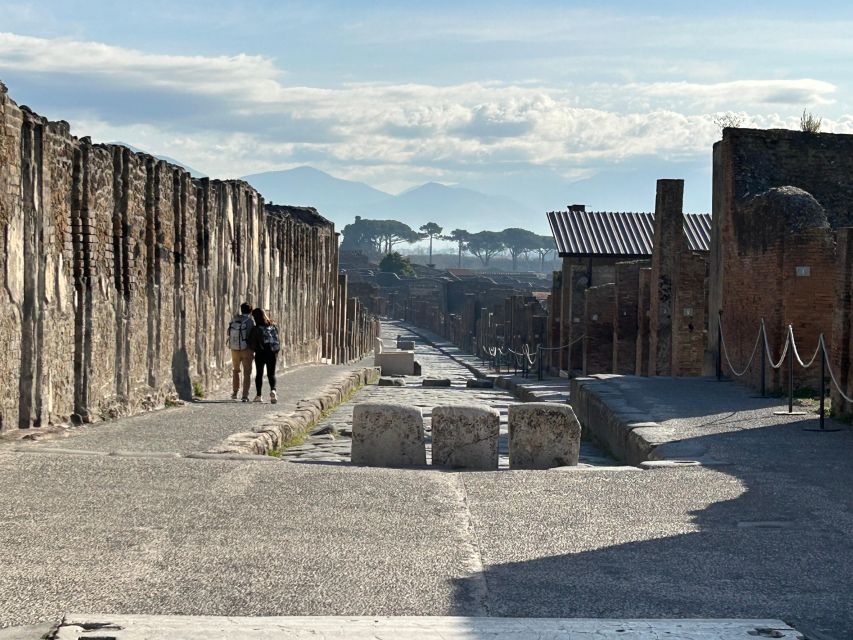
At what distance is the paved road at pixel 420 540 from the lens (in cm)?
476

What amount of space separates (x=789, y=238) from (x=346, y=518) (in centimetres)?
1091

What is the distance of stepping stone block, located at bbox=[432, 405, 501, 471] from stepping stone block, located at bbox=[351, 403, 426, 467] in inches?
6.6

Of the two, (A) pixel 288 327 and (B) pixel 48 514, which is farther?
(A) pixel 288 327

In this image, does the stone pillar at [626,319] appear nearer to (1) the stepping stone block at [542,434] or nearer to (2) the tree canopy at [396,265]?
(1) the stepping stone block at [542,434]

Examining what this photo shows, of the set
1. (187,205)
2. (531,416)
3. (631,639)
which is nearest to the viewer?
(631,639)

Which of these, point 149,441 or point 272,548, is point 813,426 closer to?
point 149,441

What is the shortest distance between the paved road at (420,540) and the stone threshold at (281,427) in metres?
1.24

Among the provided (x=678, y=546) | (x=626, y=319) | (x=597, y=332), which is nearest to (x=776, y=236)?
(x=678, y=546)

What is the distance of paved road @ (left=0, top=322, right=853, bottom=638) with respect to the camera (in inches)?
187

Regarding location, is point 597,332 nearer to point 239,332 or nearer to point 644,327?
point 644,327

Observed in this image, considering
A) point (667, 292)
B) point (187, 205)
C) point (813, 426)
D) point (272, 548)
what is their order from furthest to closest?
point (667, 292), point (187, 205), point (813, 426), point (272, 548)

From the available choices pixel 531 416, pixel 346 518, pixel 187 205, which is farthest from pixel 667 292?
pixel 346 518

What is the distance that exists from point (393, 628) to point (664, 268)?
65.0ft

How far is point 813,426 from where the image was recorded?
11.9 metres
